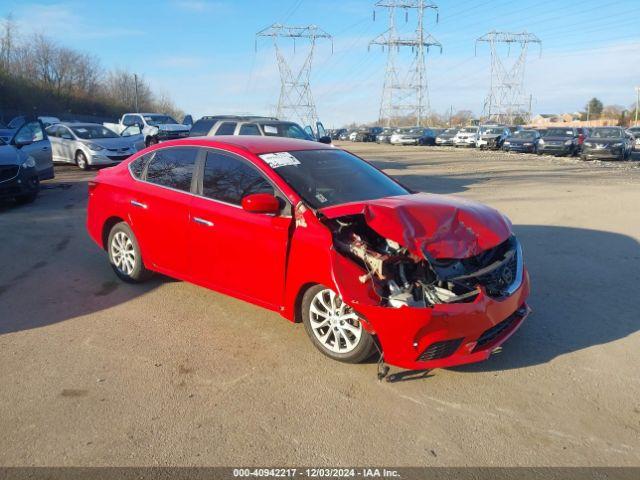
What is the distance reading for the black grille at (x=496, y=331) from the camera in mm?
3828

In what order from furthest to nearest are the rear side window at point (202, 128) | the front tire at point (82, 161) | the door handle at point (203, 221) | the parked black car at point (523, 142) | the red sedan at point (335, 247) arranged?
1. the parked black car at point (523, 142)
2. the front tire at point (82, 161)
3. the rear side window at point (202, 128)
4. the door handle at point (203, 221)
5. the red sedan at point (335, 247)

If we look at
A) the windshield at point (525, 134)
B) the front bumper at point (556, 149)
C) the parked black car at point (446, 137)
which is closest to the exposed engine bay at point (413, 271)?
the front bumper at point (556, 149)

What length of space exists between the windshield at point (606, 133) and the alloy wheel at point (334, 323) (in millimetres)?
26434

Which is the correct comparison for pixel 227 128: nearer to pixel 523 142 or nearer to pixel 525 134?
pixel 523 142

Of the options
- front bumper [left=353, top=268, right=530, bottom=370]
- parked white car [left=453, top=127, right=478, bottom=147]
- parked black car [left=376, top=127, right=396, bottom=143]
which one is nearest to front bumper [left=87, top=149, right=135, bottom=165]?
front bumper [left=353, top=268, right=530, bottom=370]

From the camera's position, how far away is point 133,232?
18.6ft

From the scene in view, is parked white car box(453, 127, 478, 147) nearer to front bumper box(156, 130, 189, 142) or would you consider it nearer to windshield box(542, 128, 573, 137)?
windshield box(542, 128, 573, 137)

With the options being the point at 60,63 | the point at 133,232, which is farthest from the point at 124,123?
the point at 60,63

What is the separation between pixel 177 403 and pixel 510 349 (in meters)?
2.57

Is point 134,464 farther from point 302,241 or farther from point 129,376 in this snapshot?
point 302,241

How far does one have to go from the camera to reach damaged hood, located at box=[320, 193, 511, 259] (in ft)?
12.5

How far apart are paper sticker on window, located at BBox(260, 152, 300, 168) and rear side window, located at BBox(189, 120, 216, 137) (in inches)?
388

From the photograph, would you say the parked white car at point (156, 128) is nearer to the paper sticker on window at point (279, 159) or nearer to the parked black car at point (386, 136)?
the paper sticker on window at point (279, 159)

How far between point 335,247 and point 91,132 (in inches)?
683
